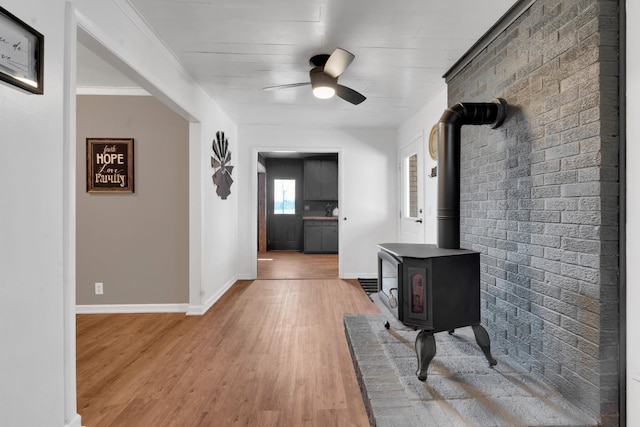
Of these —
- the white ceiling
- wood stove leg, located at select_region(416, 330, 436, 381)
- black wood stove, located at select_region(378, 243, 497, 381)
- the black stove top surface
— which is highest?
the white ceiling

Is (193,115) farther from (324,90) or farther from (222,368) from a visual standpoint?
(222,368)

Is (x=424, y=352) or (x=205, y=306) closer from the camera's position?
(x=424, y=352)

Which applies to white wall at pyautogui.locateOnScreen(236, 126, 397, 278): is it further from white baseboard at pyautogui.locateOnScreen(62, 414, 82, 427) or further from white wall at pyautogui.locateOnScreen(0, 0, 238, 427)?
white baseboard at pyautogui.locateOnScreen(62, 414, 82, 427)

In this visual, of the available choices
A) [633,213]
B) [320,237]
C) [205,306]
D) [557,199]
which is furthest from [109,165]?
[320,237]

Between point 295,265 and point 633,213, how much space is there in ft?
17.4

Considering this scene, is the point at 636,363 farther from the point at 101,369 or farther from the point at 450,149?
the point at 101,369

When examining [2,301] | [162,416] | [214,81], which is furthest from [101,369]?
[214,81]

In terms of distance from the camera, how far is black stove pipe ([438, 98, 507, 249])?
7.19ft

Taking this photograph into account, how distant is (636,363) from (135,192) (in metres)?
3.96

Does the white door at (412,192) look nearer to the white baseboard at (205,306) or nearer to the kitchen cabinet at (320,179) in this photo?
the white baseboard at (205,306)

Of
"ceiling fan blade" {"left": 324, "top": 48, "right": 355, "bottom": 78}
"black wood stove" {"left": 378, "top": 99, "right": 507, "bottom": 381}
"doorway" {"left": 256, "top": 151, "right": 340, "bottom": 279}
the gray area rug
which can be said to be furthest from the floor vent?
"doorway" {"left": 256, "top": 151, "right": 340, "bottom": 279}

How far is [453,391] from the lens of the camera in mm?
1811

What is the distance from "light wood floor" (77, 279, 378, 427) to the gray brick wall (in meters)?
1.07

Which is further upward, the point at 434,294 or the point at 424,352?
the point at 434,294
